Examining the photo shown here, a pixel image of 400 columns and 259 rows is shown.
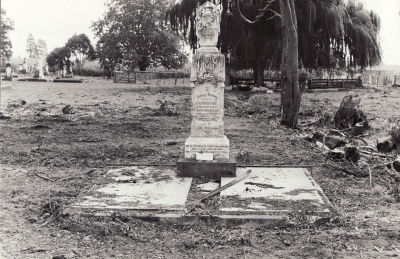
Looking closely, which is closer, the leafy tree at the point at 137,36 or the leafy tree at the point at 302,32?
the leafy tree at the point at 302,32

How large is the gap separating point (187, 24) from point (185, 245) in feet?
75.9

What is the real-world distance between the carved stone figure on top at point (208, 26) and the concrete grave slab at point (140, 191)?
240 centimetres

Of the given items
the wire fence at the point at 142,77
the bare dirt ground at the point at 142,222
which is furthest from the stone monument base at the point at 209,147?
Answer: the wire fence at the point at 142,77

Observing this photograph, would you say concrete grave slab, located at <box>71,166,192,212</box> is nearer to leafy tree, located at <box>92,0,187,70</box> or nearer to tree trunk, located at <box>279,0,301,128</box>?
tree trunk, located at <box>279,0,301,128</box>

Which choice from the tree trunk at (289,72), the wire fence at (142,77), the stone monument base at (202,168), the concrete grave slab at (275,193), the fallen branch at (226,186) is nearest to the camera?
the concrete grave slab at (275,193)

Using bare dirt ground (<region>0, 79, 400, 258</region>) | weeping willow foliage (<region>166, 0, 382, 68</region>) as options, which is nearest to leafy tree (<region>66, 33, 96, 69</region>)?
weeping willow foliage (<region>166, 0, 382, 68</region>)

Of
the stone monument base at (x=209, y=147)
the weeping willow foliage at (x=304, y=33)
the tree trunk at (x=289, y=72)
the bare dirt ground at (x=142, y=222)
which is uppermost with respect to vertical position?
the weeping willow foliage at (x=304, y=33)

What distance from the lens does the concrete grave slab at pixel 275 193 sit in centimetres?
530

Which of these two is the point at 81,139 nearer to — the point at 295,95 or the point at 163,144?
the point at 163,144

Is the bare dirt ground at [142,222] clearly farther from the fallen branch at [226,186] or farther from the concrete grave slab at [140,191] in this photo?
the fallen branch at [226,186]

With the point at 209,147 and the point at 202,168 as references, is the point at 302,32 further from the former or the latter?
the point at 202,168

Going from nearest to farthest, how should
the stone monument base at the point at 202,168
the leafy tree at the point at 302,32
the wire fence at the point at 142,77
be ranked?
the stone monument base at the point at 202,168, the leafy tree at the point at 302,32, the wire fence at the point at 142,77

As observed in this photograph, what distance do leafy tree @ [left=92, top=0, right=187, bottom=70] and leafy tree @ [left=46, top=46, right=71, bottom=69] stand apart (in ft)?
77.4

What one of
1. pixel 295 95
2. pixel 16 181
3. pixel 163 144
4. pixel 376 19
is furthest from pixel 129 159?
pixel 376 19
